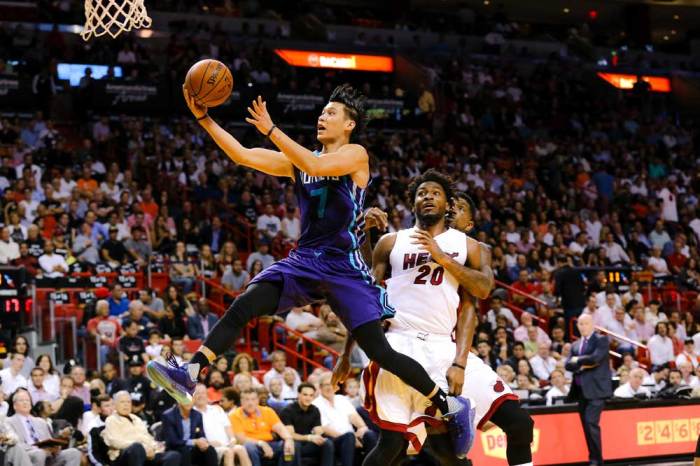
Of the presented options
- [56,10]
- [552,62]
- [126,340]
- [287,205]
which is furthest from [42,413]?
[552,62]

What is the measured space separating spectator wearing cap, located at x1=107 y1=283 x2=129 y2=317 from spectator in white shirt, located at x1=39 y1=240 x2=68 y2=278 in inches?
32.8

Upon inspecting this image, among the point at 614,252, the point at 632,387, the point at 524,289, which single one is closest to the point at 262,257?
the point at 524,289

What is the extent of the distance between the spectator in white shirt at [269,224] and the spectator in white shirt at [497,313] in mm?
4198

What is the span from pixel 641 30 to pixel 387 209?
805 inches

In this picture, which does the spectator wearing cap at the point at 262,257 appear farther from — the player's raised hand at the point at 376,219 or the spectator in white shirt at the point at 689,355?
the player's raised hand at the point at 376,219

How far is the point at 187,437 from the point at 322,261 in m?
6.55

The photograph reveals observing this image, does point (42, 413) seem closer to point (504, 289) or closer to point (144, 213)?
point (144, 213)

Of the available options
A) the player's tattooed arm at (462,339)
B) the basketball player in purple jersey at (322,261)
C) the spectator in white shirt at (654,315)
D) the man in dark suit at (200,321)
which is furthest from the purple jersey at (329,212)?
the spectator in white shirt at (654,315)

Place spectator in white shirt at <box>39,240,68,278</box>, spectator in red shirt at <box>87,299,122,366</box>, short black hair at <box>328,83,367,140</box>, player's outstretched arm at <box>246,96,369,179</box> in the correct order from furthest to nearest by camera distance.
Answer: spectator in white shirt at <box>39,240,68,278</box>
spectator in red shirt at <box>87,299,122,366</box>
short black hair at <box>328,83,367,140</box>
player's outstretched arm at <box>246,96,369,179</box>

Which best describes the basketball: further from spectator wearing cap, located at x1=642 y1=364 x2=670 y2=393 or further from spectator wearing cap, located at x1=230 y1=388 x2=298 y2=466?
spectator wearing cap, located at x1=642 y1=364 x2=670 y2=393

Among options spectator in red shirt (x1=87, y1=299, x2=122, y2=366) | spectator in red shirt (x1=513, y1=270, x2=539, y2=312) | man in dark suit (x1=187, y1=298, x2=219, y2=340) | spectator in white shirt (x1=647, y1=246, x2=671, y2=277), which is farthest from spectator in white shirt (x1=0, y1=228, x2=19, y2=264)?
spectator in white shirt (x1=647, y1=246, x2=671, y2=277)

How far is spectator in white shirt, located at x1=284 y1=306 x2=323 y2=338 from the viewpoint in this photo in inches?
661

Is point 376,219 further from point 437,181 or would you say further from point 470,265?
point 470,265

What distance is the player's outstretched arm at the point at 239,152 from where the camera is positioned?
648 cm
